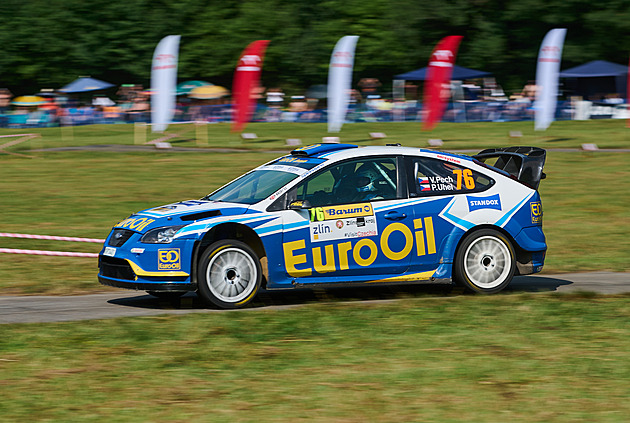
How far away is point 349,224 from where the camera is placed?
9.30 m

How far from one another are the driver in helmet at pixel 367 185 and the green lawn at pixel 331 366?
1224 millimetres

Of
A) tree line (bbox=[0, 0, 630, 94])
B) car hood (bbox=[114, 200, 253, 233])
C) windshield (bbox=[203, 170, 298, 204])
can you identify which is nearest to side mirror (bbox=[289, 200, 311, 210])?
windshield (bbox=[203, 170, 298, 204])

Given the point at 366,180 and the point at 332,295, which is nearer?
the point at 366,180

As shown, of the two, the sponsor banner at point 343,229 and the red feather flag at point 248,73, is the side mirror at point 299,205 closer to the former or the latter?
the sponsor banner at point 343,229

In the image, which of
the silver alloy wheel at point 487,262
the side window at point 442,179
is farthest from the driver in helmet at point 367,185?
the silver alloy wheel at point 487,262

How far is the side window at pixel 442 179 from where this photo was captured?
9.75 metres

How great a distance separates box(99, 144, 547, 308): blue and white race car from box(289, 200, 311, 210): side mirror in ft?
0.04

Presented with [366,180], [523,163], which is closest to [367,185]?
[366,180]

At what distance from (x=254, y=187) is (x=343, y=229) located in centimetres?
109

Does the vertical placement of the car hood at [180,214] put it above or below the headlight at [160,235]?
above

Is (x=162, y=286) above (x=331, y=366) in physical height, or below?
above

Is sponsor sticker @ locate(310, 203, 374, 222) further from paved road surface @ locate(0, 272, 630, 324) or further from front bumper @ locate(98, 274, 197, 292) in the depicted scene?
front bumper @ locate(98, 274, 197, 292)

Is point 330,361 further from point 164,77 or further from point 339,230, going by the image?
point 164,77

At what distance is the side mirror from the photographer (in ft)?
29.9
